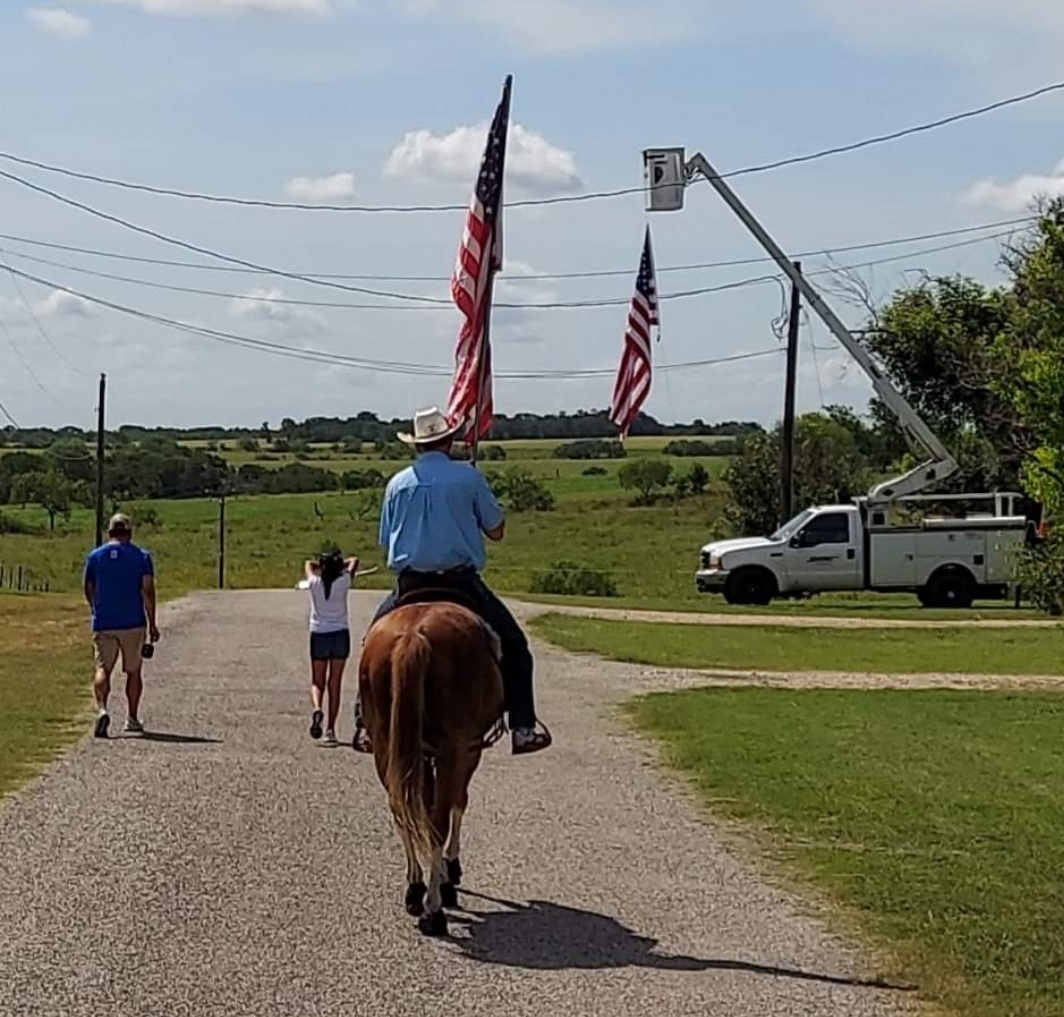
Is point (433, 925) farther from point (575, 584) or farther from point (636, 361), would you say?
point (575, 584)

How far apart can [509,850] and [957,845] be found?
257cm

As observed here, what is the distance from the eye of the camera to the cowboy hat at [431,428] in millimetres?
9617

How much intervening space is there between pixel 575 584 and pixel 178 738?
120 ft

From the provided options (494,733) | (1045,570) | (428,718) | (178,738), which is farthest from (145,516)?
(428,718)

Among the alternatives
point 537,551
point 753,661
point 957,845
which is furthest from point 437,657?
point 537,551

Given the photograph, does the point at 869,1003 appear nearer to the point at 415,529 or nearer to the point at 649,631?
the point at 415,529

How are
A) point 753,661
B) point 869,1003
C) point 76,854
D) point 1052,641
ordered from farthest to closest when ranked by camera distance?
point 1052,641, point 753,661, point 76,854, point 869,1003

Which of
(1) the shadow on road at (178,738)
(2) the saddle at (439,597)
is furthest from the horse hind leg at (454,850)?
(1) the shadow on road at (178,738)

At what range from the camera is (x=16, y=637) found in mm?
31625

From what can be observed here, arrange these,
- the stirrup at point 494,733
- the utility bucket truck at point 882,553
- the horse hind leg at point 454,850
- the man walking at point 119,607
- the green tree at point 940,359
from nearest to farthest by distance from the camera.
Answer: the horse hind leg at point 454,850, the stirrup at point 494,733, the man walking at point 119,607, the utility bucket truck at point 882,553, the green tree at point 940,359

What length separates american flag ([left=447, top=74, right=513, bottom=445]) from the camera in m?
13.6

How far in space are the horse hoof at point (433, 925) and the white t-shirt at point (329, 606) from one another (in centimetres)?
837

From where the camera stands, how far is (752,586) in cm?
4344

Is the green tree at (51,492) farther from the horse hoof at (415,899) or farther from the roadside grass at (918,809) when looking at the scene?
the horse hoof at (415,899)
